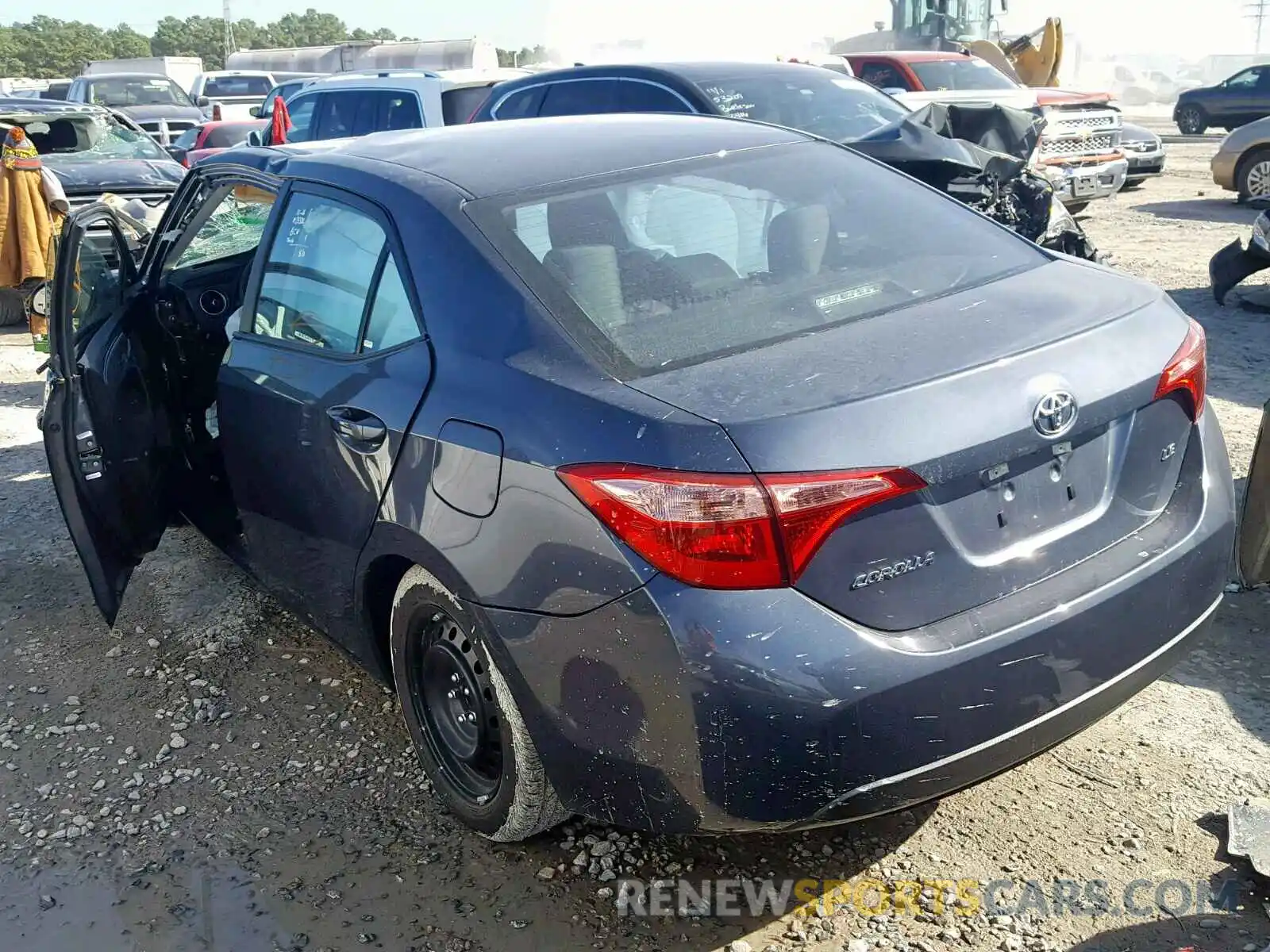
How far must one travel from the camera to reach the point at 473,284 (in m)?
2.70

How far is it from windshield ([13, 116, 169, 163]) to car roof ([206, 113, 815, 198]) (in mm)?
7878

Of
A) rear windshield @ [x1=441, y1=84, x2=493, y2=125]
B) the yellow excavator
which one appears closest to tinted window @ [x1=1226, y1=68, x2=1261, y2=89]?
the yellow excavator

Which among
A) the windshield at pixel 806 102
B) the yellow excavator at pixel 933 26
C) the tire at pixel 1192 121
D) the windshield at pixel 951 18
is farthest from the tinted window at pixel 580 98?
the windshield at pixel 951 18

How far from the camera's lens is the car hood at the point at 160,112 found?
19.6 metres

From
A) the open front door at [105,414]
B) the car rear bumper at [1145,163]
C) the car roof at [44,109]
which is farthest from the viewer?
the car rear bumper at [1145,163]

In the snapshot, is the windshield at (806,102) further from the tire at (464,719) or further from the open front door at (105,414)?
→ the tire at (464,719)

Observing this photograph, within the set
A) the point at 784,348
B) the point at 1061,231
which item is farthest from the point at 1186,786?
the point at 1061,231

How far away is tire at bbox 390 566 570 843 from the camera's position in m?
2.66

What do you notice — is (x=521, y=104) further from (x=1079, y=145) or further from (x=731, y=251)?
(x=731, y=251)

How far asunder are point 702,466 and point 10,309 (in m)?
9.10

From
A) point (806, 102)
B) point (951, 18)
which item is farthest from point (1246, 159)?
point (951, 18)

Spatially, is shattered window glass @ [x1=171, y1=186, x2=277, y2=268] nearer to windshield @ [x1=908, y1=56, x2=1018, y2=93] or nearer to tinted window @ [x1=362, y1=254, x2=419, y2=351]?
tinted window @ [x1=362, y1=254, x2=419, y2=351]

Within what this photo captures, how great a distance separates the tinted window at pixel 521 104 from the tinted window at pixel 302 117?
9.30 feet

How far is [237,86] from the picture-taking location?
25.9 metres
